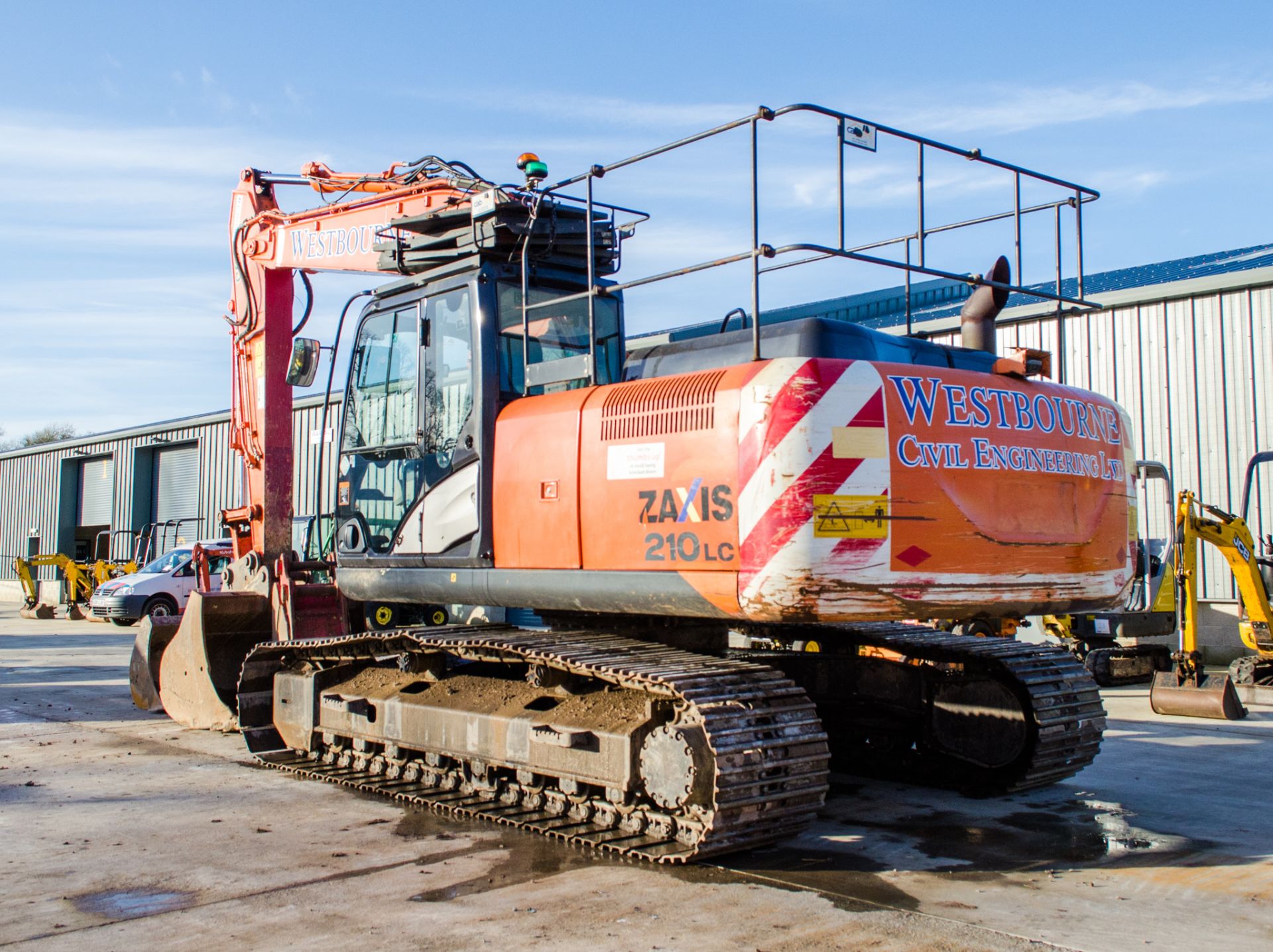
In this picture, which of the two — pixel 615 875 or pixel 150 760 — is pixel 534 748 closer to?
pixel 615 875

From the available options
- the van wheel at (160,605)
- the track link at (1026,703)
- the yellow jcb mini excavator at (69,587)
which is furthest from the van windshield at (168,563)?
the track link at (1026,703)

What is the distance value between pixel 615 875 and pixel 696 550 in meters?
1.47

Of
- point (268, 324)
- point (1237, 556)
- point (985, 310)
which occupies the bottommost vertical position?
point (1237, 556)

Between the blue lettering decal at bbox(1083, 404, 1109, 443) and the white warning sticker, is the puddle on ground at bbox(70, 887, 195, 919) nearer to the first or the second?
the white warning sticker

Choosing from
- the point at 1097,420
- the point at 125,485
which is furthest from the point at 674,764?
the point at 125,485

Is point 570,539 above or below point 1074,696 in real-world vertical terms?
above

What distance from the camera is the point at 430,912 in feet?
15.5

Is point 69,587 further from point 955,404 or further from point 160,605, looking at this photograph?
point 955,404

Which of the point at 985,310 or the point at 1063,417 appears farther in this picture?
the point at 985,310

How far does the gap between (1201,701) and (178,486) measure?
30.6 meters

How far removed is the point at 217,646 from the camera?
8906 mm

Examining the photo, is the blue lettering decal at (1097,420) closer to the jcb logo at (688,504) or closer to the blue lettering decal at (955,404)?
the blue lettering decal at (955,404)

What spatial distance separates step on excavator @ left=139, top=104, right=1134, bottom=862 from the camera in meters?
5.15

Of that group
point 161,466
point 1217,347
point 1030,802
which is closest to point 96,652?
point 1030,802
